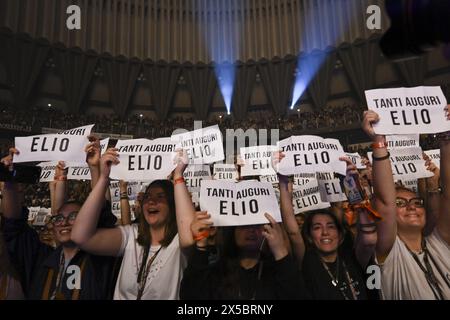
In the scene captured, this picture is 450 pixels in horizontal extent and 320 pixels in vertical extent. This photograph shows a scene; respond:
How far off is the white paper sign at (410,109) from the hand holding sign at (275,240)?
1.22m

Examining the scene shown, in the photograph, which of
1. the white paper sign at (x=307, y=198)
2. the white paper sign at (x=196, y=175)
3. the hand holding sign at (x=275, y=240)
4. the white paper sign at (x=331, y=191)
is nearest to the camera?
the hand holding sign at (x=275, y=240)

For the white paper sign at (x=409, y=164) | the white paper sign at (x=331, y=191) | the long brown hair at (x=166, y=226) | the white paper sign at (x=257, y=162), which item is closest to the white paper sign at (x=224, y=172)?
the white paper sign at (x=257, y=162)

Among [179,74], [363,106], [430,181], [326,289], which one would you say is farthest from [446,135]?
[179,74]

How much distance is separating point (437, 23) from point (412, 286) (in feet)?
6.60

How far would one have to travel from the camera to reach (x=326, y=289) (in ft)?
7.99

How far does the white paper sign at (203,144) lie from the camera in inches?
147

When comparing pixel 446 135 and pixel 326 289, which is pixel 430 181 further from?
pixel 326 289

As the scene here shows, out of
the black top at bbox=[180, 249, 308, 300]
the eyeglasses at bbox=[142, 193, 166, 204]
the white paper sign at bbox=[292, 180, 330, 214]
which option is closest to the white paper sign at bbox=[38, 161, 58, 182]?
the eyeglasses at bbox=[142, 193, 166, 204]

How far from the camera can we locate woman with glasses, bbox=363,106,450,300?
2.52 meters

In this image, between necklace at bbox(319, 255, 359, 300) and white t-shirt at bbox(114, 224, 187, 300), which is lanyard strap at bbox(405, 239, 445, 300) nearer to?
necklace at bbox(319, 255, 359, 300)

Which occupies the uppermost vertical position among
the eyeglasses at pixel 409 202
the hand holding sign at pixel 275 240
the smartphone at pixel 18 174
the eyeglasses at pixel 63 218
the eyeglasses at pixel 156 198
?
the smartphone at pixel 18 174

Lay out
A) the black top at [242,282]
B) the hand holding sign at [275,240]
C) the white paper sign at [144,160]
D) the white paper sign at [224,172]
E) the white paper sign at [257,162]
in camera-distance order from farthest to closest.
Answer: the white paper sign at [224,172], the white paper sign at [257,162], the white paper sign at [144,160], the hand holding sign at [275,240], the black top at [242,282]

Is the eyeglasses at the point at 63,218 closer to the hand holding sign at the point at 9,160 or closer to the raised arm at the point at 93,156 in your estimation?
the raised arm at the point at 93,156

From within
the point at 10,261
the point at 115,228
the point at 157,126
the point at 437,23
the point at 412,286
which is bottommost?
the point at 412,286
